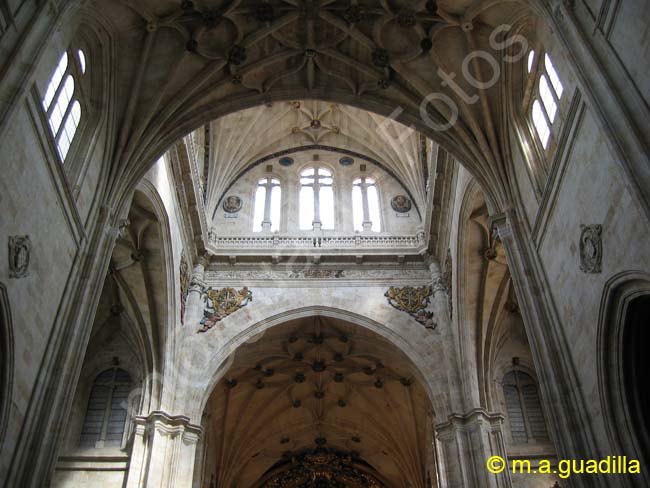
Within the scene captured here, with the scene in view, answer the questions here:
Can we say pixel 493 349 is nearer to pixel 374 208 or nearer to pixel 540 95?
pixel 374 208

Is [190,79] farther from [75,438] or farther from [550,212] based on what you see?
[75,438]

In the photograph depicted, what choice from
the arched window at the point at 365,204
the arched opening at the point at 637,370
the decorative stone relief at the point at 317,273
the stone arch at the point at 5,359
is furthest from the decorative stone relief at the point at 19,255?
the arched window at the point at 365,204

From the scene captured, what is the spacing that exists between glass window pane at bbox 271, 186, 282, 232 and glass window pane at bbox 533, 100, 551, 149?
11.8m

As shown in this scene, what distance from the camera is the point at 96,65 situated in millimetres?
12484

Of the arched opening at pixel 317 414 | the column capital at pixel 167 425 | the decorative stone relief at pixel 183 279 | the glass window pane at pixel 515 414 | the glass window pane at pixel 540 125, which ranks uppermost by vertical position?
the decorative stone relief at pixel 183 279

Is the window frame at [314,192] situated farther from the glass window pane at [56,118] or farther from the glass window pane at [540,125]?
the glass window pane at [56,118]

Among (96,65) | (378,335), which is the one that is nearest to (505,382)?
(378,335)

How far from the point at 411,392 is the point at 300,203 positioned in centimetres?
762

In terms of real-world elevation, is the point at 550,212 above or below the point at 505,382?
below

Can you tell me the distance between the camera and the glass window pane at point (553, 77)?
10.8m

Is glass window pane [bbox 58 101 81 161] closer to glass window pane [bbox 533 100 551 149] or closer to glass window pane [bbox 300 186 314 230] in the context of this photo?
glass window pane [bbox 533 100 551 149]

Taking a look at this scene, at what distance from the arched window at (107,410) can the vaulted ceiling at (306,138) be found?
6.01 m

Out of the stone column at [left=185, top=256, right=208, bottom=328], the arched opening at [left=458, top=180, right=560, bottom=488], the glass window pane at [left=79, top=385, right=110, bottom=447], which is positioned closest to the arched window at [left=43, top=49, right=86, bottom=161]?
the stone column at [left=185, top=256, right=208, bottom=328]

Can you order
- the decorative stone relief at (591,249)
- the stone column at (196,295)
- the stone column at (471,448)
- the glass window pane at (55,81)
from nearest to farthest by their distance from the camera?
1. the decorative stone relief at (591,249)
2. the glass window pane at (55,81)
3. the stone column at (471,448)
4. the stone column at (196,295)
